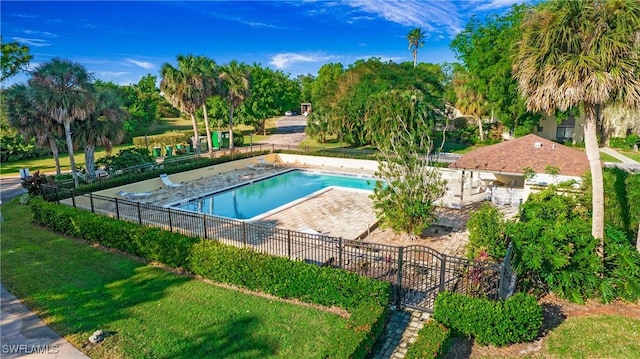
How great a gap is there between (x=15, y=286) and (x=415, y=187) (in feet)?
38.5

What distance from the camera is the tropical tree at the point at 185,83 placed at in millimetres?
26859

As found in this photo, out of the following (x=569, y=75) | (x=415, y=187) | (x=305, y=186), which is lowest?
(x=305, y=186)

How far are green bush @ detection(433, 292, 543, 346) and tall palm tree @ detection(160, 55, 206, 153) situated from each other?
24447mm

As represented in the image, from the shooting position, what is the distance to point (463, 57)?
130 ft

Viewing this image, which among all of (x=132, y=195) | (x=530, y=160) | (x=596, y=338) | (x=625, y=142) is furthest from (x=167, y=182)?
(x=625, y=142)

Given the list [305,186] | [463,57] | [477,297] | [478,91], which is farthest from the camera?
[463,57]

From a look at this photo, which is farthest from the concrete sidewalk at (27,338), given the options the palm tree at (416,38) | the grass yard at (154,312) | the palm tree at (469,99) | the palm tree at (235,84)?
the palm tree at (416,38)

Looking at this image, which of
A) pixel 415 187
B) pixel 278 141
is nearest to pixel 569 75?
pixel 415 187

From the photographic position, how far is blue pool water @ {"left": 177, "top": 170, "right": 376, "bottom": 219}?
18219mm

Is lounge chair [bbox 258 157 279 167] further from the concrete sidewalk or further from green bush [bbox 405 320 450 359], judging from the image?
green bush [bbox 405 320 450 359]

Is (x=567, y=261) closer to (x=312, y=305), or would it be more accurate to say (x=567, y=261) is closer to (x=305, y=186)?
(x=312, y=305)

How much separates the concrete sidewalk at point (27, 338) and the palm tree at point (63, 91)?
10.7m

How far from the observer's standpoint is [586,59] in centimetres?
856

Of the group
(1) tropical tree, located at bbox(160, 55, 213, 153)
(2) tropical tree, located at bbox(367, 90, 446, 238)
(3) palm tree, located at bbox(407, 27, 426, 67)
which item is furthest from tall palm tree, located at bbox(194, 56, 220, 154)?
(3) palm tree, located at bbox(407, 27, 426, 67)
